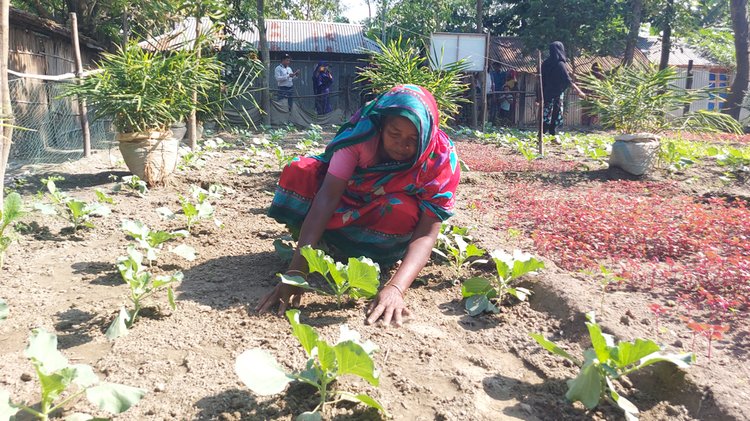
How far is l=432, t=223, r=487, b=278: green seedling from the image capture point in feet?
9.74

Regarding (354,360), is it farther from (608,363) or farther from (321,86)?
(321,86)

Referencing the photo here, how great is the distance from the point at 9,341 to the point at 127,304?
46cm

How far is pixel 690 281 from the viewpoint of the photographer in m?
2.87

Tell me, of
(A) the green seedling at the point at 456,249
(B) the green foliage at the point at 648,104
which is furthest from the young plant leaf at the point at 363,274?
(B) the green foliage at the point at 648,104

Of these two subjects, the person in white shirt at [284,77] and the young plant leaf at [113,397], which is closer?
the young plant leaf at [113,397]

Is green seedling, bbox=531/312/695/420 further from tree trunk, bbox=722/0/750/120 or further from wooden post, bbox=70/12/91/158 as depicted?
tree trunk, bbox=722/0/750/120

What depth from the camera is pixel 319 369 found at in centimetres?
168

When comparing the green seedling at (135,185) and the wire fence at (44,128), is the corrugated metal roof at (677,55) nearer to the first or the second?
the wire fence at (44,128)

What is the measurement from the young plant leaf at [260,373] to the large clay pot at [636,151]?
18.9 ft

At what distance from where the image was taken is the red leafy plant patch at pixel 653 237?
282 centimetres

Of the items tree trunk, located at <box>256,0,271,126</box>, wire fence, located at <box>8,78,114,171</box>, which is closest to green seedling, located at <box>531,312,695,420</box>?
wire fence, located at <box>8,78,114,171</box>

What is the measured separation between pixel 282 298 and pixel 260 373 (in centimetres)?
80

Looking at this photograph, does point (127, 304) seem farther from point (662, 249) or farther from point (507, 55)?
point (507, 55)

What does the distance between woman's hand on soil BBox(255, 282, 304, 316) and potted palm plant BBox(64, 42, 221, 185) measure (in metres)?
3.18
